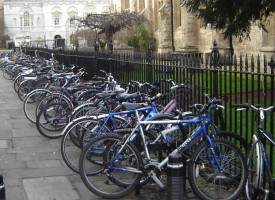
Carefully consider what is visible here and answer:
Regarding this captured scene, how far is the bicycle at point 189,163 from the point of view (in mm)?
4934

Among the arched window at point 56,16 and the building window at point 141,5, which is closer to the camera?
the building window at point 141,5

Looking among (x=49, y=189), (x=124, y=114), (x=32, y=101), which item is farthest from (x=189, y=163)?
(x=32, y=101)

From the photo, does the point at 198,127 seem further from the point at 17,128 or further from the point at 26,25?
the point at 26,25

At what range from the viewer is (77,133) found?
663cm

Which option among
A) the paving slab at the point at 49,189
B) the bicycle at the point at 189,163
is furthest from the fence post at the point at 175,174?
the paving slab at the point at 49,189

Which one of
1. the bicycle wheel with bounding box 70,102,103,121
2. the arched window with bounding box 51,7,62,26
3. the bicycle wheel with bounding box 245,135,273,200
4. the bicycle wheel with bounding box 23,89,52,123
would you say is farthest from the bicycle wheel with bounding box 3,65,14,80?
the arched window with bounding box 51,7,62,26

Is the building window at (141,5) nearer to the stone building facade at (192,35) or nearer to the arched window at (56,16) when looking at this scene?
the stone building facade at (192,35)

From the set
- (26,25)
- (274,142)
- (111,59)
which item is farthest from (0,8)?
(274,142)

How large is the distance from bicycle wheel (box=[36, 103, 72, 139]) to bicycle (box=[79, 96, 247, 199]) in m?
3.26

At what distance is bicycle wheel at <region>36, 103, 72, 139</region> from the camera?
8.62m

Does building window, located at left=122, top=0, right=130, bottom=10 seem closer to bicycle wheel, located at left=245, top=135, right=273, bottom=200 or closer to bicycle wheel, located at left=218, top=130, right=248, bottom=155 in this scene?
bicycle wheel, located at left=218, top=130, right=248, bottom=155

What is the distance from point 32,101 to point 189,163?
250 inches

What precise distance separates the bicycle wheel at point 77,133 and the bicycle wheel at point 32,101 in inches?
145

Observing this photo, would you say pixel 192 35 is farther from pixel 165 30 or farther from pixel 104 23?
pixel 104 23
